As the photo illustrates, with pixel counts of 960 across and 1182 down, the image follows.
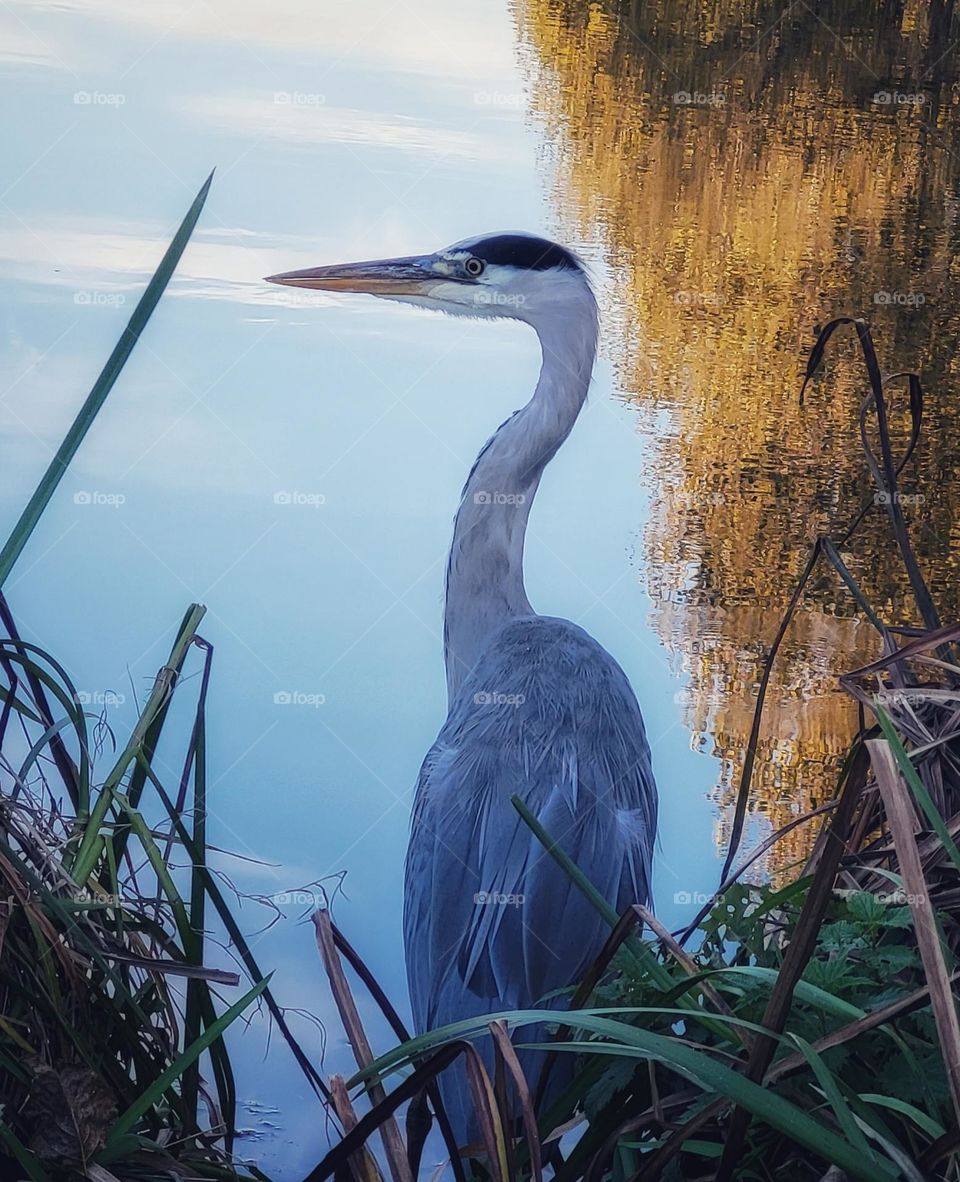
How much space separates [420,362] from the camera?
1.51 m

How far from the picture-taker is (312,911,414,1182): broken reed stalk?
2.34 ft

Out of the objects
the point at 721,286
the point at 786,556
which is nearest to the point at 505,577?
the point at 786,556

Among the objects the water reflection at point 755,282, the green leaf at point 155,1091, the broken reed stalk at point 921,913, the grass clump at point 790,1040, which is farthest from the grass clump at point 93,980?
the water reflection at point 755,282

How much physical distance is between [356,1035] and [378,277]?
1030 millimetres

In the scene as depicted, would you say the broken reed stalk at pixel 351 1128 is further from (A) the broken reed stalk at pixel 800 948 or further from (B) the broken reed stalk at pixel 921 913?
(B) the broken reed stalk at pixel 921 913

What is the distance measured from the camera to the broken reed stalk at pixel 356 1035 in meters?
0.71

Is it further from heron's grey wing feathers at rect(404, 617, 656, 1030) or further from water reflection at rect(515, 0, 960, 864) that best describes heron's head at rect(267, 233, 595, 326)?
heron's grey wing feathers at rect(404, 617, 656, 1030)

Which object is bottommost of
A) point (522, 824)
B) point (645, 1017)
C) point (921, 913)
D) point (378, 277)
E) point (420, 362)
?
point (522, 824)

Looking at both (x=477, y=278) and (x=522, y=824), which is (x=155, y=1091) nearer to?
(x=522, y=824)

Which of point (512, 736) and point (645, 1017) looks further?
point (512, 736)

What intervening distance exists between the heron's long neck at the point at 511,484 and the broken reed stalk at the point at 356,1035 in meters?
0.77

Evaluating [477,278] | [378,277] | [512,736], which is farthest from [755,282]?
[512,736]

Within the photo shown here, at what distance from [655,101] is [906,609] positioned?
79cm

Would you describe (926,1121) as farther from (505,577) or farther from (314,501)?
(314,501)
